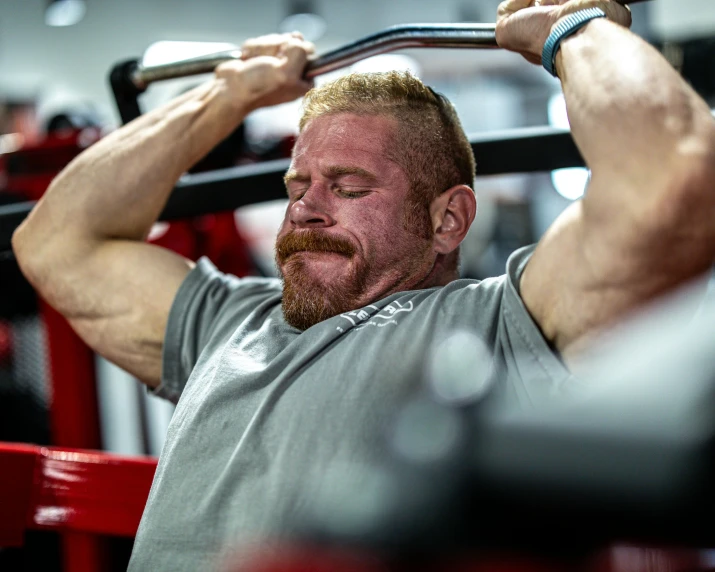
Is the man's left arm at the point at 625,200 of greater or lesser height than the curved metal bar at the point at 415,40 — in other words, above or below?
below

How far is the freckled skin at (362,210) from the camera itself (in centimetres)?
115

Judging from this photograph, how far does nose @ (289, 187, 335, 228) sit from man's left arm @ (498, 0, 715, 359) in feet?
1.14

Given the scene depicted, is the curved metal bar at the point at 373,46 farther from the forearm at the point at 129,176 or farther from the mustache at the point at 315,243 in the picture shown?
the mustache at the point at 315,243

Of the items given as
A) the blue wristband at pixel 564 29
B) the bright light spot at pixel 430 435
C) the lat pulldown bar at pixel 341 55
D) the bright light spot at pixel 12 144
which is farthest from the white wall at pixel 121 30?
the bright light spot at pixel 430 435

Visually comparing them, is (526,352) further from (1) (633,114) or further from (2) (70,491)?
(2) (70,491)

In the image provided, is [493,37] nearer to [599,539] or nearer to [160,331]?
[160,331]

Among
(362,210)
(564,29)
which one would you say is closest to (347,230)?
(362,210)

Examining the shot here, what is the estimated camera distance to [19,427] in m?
2.06

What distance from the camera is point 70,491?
1163 mm

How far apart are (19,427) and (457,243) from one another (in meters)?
1.39

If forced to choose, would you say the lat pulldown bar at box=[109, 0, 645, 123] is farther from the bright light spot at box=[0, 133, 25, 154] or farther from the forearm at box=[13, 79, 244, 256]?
the bright light spot at box=[0, 133, 25, 154]

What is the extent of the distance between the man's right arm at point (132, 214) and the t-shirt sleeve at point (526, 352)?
0.62m

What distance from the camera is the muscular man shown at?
85 cm

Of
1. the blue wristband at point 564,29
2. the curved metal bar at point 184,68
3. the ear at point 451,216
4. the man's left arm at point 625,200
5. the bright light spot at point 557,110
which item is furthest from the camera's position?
the bright light spot at point 557,110
